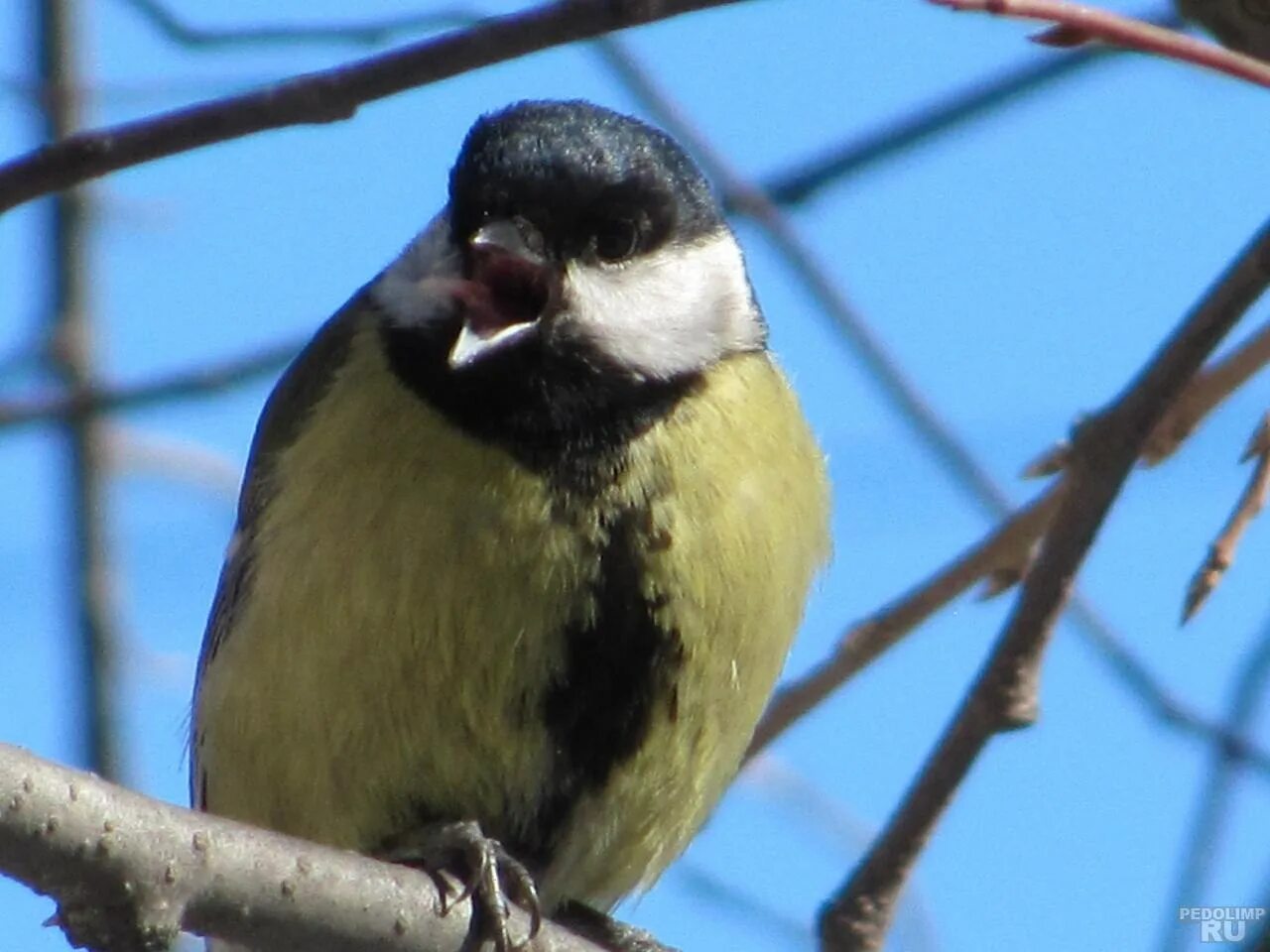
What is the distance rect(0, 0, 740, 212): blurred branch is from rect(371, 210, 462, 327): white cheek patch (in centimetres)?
95

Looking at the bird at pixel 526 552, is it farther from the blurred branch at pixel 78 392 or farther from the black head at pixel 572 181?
the blurred branch at pixel 78 392

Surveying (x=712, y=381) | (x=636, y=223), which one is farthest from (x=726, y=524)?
(x=636, y=223)

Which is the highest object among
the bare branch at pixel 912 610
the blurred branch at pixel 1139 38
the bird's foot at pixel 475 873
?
the blurred branch at pixel 1139 38

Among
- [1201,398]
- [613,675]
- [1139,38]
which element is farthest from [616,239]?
[1139,38]

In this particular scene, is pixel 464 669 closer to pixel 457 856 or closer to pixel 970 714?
pixel 457 856

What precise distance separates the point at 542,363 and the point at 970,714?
2.89 ft

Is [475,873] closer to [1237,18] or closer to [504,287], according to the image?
[504,287]

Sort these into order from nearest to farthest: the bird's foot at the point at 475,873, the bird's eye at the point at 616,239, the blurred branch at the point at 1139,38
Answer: the blurred branch at the point at 1139,38 < the bird's foot at the point at 475,873 < the bird's eye at the point at 616,239

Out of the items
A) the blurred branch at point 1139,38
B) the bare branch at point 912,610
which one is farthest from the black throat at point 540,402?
the blurred branch at point 1139,38

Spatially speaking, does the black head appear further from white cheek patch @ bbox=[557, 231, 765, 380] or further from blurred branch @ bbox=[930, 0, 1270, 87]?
blurred branch @ bbox=[930, 0, 1270, 87]

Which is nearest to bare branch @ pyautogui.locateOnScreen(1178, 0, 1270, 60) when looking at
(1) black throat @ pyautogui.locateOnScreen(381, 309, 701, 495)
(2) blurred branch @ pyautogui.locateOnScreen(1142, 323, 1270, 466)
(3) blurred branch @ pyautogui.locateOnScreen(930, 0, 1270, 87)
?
(3) blurred branch @ pyautogui.locateOnScreen(930, 0, 1270, 87)

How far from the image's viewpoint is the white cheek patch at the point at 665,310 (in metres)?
2.72

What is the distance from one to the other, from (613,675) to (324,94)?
3.43 ft

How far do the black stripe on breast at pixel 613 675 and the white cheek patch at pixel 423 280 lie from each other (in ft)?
1.26
